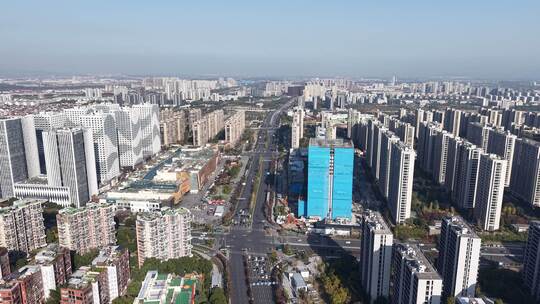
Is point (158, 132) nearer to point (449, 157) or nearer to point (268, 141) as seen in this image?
point (268, 141)

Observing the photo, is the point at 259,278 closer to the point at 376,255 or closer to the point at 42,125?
the point at 376,255

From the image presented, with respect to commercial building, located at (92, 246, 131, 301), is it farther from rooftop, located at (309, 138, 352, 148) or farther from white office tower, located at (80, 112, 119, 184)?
white office tower, located at (80, 112, 119, 184)

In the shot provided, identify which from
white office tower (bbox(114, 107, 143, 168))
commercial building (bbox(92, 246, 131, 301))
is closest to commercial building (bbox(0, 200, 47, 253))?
commercial building (bbox(92, 246, 131, 301))

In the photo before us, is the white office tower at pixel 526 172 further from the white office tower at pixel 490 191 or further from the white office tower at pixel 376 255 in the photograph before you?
the white office tower at pixel 376 255

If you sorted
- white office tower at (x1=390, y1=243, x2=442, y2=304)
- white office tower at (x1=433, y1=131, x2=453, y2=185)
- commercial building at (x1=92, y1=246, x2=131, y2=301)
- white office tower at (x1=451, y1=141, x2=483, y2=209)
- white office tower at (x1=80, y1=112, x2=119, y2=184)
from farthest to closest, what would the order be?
white office tower at (x1=80, y1=112, x2=119, y2=184), white office tower at (x1=433, y1=131, x2=453, y2=185), white office tower at (x1=451, y1=141, x2=483, y2=209), commercial building at (x1=92, y1=246, x2=131, y2=301), white office tower at (x1=390, y1=243, x2=442, y2=304)

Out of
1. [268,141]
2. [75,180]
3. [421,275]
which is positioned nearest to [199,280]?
[421,275]
